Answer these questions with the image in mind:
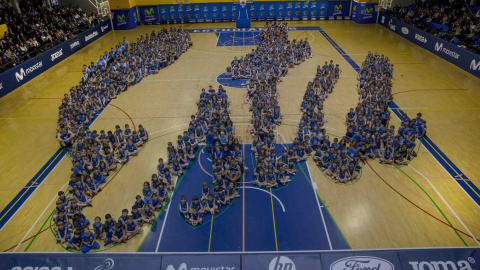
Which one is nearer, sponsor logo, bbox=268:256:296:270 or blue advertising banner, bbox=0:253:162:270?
sponsor logo, bbox=268:256:296:270

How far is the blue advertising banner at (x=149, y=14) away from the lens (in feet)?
117

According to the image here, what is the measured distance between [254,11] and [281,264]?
34278 millimetres

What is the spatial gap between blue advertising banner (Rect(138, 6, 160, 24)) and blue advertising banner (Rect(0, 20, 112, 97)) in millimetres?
6255

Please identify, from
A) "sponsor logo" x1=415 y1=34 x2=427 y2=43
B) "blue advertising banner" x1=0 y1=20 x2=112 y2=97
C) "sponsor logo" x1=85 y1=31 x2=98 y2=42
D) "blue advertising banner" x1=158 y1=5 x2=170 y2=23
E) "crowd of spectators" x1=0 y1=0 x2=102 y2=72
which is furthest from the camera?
"blue advertising banner" x1=158 y1=5 x2=170 y2=23

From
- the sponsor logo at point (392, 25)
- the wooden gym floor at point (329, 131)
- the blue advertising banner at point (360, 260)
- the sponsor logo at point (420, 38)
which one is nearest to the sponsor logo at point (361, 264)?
the blue advertising banner at point (360, 260)

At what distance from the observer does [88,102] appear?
1570 cm

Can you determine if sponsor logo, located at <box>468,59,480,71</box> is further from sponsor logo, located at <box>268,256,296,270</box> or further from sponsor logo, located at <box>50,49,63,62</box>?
sponsor logo, located at <box>50,49,63,62</box>

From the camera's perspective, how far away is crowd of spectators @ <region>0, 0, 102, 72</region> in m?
20.8

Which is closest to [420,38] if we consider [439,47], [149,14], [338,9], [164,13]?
[439,47]

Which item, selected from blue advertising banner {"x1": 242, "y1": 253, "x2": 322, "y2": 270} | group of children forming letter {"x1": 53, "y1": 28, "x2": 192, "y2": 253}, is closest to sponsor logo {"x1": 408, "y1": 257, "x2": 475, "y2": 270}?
blue advertising banner {"x1": 242, "y1": 253, "x2": 322, "y2": 270}

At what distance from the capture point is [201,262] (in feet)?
22.2

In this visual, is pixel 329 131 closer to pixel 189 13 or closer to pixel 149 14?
pixel 189 13

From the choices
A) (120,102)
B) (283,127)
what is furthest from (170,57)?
(283,127)

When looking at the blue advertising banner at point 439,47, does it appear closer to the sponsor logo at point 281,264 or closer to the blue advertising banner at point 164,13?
the sponsor logo at point 281,264
